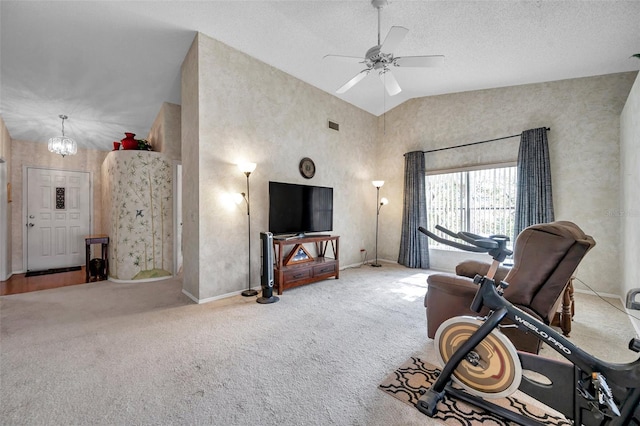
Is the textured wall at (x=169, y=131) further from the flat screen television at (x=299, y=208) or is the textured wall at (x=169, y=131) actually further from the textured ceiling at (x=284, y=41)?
the flat screen television at (x=299, y=208)

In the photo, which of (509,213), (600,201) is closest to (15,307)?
(509,213)

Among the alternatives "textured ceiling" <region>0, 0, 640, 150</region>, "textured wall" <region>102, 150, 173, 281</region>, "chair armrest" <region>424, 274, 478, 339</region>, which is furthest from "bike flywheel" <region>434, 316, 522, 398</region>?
"textured wall" <region>102, 150, 173, 281</region>

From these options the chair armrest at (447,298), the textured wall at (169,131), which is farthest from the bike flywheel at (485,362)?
the textured wall at (169,131)

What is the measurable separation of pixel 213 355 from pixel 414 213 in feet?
14.4

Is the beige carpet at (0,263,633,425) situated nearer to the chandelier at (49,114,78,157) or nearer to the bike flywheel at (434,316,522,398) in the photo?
the bike flywheel at (434,316,522,398)

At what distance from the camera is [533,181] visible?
4.12 m

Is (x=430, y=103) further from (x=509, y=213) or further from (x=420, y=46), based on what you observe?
(x=509, y=213)

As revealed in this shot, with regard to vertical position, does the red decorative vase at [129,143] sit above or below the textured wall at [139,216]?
above

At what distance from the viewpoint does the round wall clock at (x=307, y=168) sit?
4.56 m

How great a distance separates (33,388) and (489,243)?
114 inches

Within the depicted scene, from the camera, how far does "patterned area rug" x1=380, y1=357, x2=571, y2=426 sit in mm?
1463

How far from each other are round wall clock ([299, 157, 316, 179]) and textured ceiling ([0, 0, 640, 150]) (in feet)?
4.48

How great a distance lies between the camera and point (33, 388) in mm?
1709

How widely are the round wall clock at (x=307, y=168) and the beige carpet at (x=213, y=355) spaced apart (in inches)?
79.8
